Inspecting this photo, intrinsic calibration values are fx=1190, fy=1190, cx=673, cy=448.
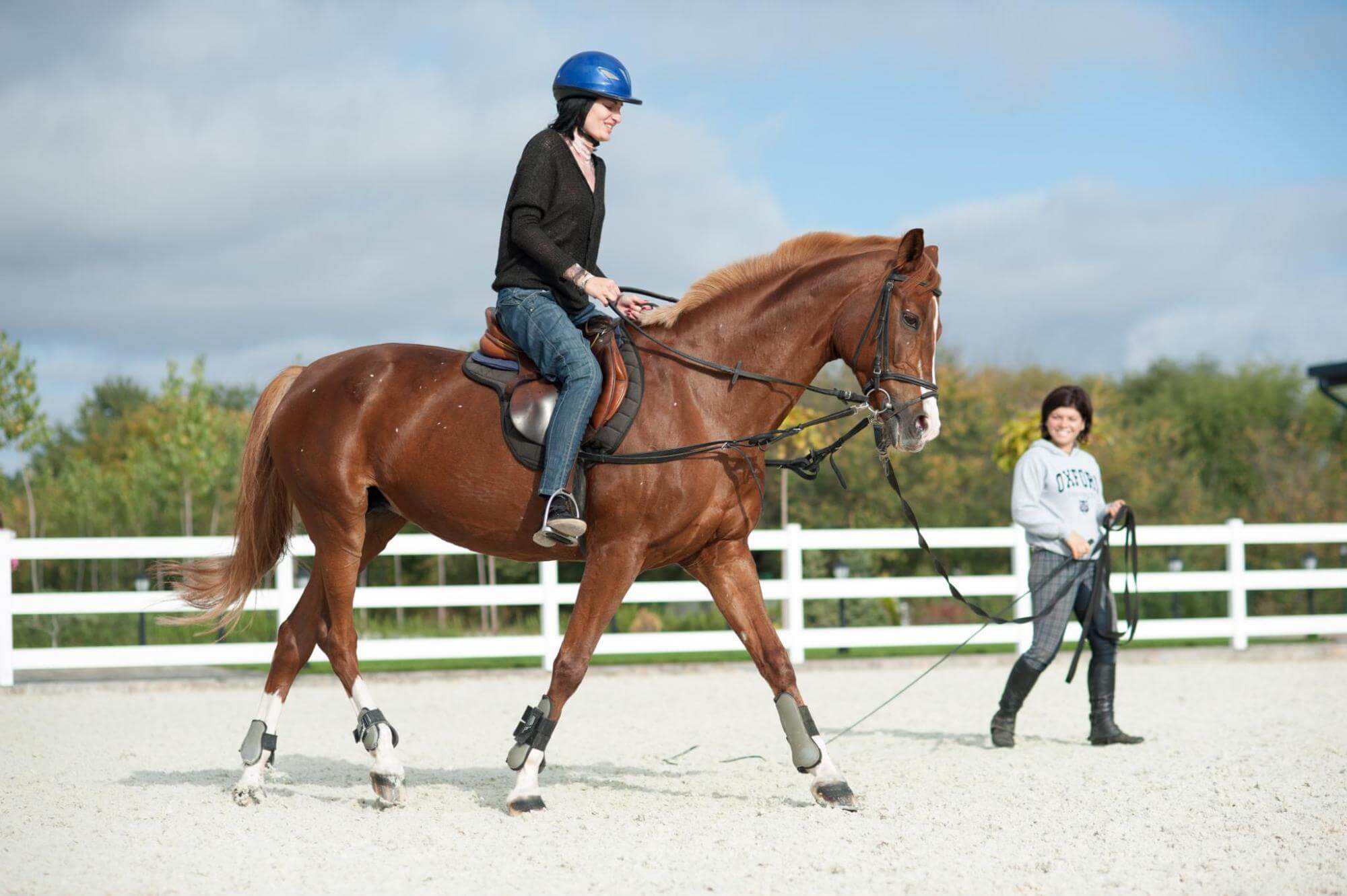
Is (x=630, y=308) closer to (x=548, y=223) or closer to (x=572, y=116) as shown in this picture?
(x=548, y=223)

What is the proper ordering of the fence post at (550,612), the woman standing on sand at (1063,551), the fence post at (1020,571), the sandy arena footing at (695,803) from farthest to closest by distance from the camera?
the fence post at (1020,571) → the fence post at (550,612) → the woman standing on sand at (1063,551) → the sandy arena footing at (695,803)

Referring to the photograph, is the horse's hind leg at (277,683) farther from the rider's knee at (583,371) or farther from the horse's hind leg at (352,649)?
the rider's knee at (583,371)

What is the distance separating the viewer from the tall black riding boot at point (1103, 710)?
7227 mm

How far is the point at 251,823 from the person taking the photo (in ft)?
16.4

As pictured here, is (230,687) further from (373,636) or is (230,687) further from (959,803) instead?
(959,803)

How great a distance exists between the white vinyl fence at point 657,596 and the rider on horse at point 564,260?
5.21m

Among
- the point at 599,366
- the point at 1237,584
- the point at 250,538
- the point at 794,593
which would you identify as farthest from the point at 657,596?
the point at 599,366

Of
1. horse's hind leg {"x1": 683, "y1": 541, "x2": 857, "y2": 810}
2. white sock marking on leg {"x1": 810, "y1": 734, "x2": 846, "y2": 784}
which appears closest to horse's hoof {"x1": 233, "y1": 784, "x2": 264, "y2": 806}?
horse's hind leg {"x1": 683, "y1": 541, "x2": 857, "y2": 810}

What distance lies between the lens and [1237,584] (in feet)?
43.4

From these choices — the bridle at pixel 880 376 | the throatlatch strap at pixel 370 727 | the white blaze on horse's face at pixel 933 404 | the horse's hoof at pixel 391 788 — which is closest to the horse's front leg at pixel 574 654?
the horse's hoof at pixel 391 788

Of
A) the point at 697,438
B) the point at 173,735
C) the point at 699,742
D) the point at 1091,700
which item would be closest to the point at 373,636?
the point at 173,735

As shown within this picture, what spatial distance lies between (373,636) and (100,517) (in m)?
10.5

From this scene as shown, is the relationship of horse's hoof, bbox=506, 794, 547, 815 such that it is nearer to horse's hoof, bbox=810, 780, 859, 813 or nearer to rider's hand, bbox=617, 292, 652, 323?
horse's hoof, bbox=810, 780, 859, 813

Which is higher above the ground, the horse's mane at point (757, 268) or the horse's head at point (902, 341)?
the horse's mane at point (757, 268)
